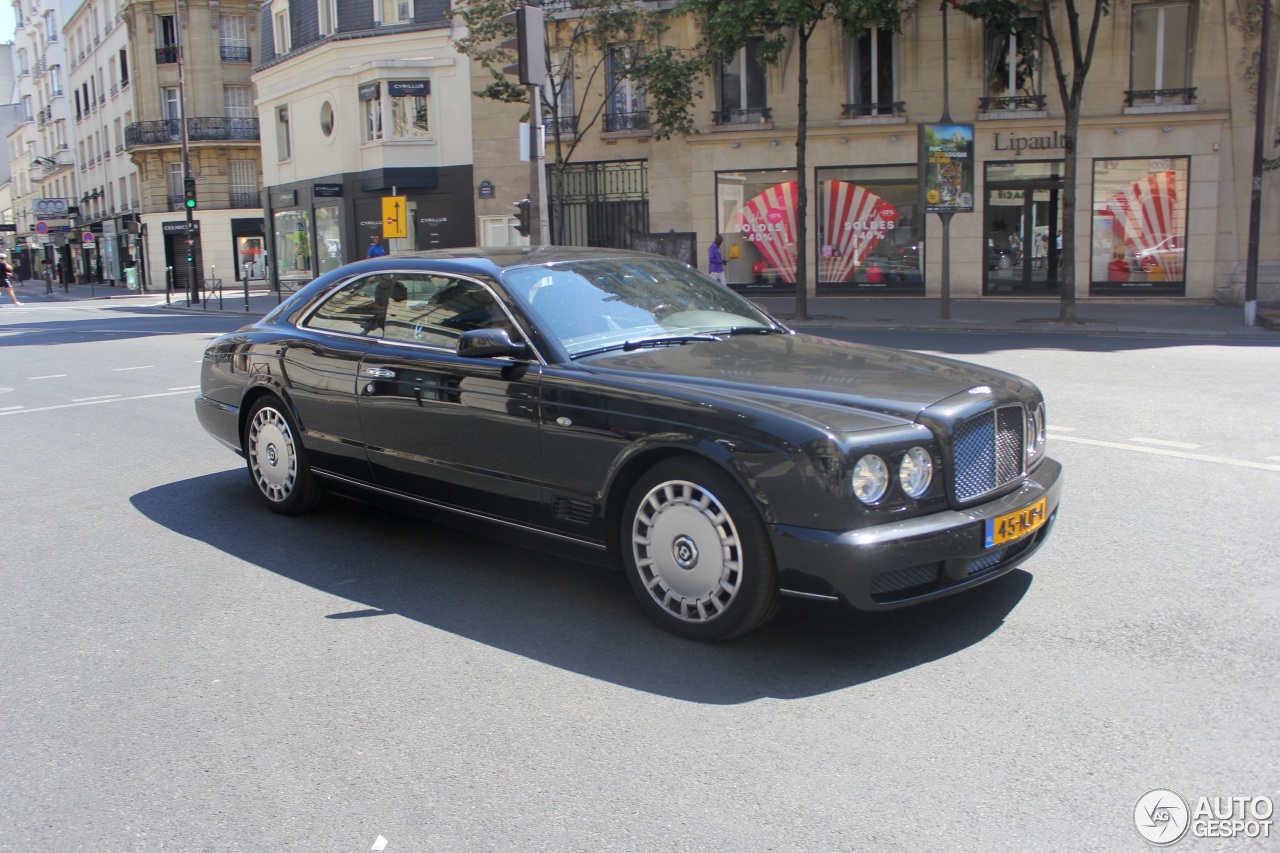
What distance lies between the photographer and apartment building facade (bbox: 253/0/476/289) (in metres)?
34.4

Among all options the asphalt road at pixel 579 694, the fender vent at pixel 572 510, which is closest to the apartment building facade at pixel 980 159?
the asphalt road at pixel 579 694

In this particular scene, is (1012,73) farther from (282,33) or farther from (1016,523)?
(282,33)

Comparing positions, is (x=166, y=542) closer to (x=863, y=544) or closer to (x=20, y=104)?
(x=863, y=544)

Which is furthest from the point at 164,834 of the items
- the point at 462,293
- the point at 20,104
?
the point at 20,104

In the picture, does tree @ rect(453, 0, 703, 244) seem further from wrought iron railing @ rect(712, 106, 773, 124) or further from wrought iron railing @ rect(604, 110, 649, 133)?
wrought iron railing @ rect(712, 106, 773, 124)

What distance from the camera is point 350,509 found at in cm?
679

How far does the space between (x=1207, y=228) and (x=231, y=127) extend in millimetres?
42350

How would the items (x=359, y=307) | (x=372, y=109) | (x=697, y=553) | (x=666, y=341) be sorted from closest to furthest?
(x=697, y=553), (x=666, y=341), (x=359, y=307), (x=372, y=109)

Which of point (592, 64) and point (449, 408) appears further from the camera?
point (592, 64)

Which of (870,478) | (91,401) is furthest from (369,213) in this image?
(870,478)

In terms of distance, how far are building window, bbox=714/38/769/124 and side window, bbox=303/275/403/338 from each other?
23197mm

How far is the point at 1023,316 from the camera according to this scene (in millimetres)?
22266

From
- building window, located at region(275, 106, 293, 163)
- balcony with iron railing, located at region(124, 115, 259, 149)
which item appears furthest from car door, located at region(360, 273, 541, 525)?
balcony with iron railing, located at region(124, 115, 259, 149)

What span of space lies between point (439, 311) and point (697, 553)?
6.75ft
